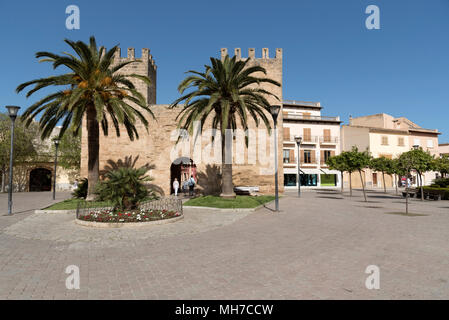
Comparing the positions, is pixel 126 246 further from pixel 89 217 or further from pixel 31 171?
pixel 31 171

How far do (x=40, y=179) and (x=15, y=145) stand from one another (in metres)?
5.02

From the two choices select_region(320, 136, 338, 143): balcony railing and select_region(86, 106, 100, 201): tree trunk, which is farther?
select_region(320, 136, 338, 143): balcony railing

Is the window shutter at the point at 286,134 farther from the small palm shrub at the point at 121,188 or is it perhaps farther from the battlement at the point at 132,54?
the small palm shrub at the point at 121,188

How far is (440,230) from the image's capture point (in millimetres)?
8398

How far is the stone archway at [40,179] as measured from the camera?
105ft

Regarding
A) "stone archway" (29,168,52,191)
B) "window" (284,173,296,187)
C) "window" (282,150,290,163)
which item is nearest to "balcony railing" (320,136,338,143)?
"window" (282,150,290,163)

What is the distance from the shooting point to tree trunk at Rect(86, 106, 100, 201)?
15992 millimetres

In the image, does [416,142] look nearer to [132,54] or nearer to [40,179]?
[132,54]

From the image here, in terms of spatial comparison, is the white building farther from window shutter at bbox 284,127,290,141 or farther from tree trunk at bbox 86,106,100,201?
tree trunk at bbox 86,106,100,201

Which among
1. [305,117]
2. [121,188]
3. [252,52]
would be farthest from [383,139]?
[121,188]

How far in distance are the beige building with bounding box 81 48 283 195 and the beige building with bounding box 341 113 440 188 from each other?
84.1ft

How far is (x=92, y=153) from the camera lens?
16.1 m
